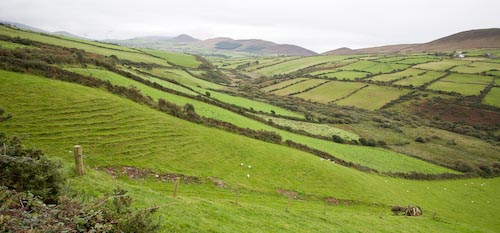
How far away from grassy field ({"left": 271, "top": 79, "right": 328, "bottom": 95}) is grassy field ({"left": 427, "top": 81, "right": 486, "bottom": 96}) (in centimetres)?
4616

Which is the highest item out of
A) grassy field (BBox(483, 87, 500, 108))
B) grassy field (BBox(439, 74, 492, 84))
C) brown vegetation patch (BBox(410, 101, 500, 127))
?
grassy field (BBox(439, 74, 492, 84))

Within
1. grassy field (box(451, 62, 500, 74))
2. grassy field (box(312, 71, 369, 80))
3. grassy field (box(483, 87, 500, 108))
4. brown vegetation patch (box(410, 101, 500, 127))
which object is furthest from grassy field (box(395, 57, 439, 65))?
brown vegetation patch (box(410, 101, 500, 127))

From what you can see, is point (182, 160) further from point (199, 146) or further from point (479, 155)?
point (479, 155)

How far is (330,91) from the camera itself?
126 meters

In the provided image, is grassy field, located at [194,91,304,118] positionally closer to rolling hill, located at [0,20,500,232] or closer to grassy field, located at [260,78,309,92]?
rolling hill, located at [0,20,500,232]

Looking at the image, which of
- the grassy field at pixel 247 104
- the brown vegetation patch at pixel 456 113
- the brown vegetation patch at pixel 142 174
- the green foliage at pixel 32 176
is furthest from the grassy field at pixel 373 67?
the green foliage at pixel 32 176

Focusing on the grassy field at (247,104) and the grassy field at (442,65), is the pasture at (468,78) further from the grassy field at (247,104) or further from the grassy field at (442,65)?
the grassy field at (247,104)

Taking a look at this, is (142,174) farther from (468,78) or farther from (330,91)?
(468,78)

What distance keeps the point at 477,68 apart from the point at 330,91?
256 feet

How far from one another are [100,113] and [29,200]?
24.8m

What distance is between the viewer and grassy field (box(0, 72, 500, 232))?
1792 centimetres

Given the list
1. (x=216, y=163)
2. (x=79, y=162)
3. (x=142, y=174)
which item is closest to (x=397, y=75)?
(x=216, y=163)

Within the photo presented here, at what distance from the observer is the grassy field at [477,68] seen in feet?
454

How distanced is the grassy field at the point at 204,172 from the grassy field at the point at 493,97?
250 ft
